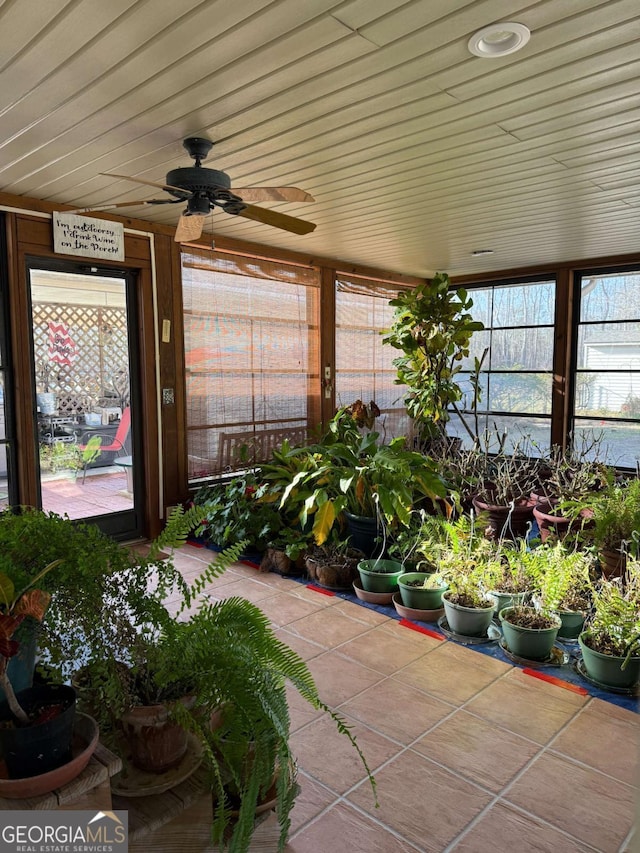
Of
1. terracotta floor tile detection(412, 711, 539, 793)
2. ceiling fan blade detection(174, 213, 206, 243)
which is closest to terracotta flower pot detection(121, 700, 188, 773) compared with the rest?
terracotta floor tile detection(412, 711, 539, 793)

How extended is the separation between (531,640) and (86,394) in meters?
3.49

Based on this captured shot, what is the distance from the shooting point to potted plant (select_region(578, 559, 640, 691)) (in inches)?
102

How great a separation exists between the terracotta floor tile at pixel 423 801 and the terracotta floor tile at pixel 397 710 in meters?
0.18

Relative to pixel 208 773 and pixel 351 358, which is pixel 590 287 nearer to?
pixel 351 358

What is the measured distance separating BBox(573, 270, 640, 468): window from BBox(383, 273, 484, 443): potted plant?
1.36 m

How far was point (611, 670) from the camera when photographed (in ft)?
8.57

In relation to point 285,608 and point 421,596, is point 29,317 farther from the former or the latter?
point 421,596

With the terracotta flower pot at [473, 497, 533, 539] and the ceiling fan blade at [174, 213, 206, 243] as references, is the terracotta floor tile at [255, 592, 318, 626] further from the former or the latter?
the ceiling fan blade at [174, 213, 206, 243]

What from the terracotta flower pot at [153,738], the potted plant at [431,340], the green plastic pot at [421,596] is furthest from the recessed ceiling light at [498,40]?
the potted plant at [431,340]

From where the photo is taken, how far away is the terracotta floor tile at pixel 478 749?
2.11 metres

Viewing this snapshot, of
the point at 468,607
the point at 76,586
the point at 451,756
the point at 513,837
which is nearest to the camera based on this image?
the point at 76,586

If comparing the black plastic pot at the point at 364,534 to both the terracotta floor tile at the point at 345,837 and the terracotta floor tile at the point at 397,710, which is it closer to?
the terracotta floor tile at the point at 397,710

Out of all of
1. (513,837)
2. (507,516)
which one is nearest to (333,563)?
(507,516)

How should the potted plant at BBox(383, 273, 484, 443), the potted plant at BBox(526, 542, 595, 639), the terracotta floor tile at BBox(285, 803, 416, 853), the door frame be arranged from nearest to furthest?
the terracotta floor tile at BBox(285, 803, 416, 853)
the potted plant at BBox(526, 542, 595, 639)
the door frame
the potted plant at BBox(383, 273, 484, 443)
